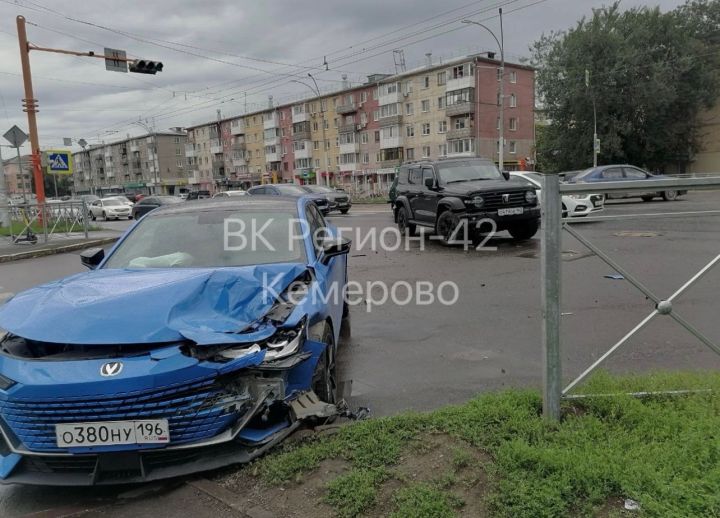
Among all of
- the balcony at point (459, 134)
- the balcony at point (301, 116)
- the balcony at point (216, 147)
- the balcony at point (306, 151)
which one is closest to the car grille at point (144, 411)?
the balcony at point (459, 134)

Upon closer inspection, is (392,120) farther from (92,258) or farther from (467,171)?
(92,258)

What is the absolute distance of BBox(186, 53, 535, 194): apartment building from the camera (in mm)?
62625

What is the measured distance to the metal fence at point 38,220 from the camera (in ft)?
58.4

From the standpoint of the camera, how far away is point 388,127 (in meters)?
71.1

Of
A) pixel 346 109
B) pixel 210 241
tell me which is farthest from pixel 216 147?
pixel 210 241

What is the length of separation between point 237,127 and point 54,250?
90.1 metres

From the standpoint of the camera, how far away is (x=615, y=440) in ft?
9.74

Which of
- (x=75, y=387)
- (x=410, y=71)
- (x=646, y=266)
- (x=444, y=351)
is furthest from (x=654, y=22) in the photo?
(x=75, y=387)

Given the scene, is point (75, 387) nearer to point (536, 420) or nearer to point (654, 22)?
point (536, 420)

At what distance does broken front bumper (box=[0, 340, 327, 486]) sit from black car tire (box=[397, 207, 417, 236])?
12.4 meters

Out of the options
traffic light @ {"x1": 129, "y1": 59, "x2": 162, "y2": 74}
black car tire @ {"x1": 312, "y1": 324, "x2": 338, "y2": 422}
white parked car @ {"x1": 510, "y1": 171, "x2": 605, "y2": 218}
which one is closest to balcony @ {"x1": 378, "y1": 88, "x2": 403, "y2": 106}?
traffic light @ {"x1": 129, "y1": 59, "x2": 162, "y2": 74}

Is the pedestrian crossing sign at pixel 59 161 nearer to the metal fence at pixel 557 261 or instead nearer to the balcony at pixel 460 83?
the metal fence at pixel 557 261

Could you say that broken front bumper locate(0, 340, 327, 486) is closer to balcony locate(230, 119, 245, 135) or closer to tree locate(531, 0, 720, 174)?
tree locate(531, 0, 720, 174)

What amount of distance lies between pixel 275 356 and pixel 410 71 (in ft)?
231
